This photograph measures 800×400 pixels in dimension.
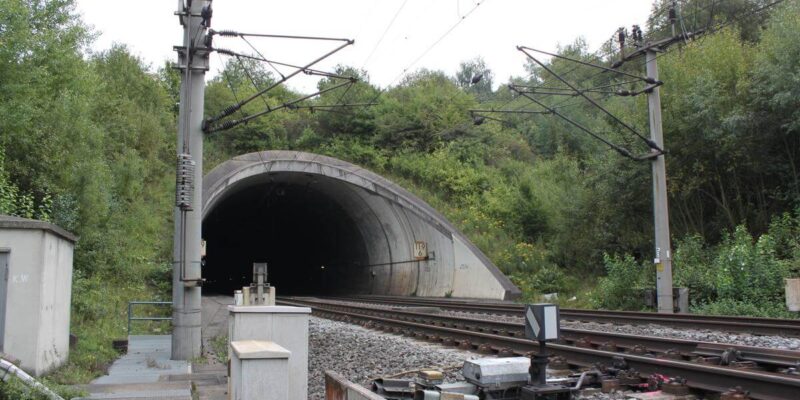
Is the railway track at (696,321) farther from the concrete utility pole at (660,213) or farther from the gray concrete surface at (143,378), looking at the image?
the gray concrete surface at (143,378)

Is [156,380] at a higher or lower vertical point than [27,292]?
lower

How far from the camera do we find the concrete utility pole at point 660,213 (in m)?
17.2

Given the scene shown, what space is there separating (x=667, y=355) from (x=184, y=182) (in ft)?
27.0

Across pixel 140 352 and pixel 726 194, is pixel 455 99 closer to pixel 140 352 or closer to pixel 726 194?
pixel 726 194

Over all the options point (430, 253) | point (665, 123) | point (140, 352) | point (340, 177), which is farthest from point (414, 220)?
point (140, 352)

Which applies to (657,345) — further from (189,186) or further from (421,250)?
(421,250)

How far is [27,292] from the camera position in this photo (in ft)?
29.0

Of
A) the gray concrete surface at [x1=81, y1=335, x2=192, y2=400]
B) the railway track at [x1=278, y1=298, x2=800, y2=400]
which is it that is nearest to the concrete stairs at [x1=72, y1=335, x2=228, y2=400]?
the gray concrete surface at [x1=81, y1=335, x2=192, y2=400]

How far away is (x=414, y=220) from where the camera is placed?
1192 inches

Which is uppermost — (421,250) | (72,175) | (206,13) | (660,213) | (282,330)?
(206,13)

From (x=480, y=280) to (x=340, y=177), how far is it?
7.48 meters

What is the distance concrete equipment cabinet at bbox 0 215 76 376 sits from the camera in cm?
862

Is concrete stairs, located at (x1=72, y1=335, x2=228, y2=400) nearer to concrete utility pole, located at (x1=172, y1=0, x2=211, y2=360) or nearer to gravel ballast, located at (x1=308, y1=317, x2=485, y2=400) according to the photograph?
concrete utility pole, located at (x1=172, y1=0, x2=211, y2=360)

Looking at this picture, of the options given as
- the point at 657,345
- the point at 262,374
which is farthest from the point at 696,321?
the point at 262,374
